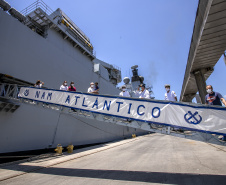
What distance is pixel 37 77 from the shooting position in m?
9.45

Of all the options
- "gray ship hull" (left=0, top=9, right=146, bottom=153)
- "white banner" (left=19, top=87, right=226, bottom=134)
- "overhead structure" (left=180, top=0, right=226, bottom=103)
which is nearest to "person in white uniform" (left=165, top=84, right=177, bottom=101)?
"white banner" (left=19, top=87, right=226, bottom=134)

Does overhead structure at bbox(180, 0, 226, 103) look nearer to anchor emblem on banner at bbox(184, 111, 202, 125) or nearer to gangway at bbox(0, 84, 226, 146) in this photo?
gangway at bbox(0, 84, 226, 146)

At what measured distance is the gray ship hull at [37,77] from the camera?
25.0ft

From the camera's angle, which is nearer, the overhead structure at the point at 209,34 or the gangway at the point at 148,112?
the gangway at the point at 148,112

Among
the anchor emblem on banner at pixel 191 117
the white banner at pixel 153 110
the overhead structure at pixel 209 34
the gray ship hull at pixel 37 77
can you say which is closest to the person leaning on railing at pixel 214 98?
the white banner at pixel 153 110

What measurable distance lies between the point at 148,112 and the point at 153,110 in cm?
18

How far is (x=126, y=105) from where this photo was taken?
4762mm

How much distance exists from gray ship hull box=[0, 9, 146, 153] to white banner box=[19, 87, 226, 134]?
2.95m

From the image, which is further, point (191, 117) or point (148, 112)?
point (148, 112)

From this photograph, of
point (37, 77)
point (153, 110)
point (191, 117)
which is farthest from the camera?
point (37, 77)

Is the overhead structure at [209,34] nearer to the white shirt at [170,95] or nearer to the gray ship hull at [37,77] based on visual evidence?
the white shirt at [170,95]

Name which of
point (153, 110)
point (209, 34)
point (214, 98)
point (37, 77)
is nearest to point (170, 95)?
point (214, 98)

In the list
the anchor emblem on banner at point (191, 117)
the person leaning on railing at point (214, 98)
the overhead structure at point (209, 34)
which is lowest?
the anchor emblem on banner at point (191, 117)

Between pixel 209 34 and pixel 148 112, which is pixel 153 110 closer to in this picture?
pixel 148 112
